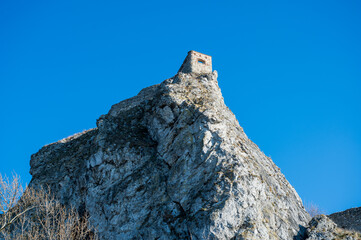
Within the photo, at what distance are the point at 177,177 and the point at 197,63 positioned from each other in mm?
14300

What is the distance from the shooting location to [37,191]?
26562mm

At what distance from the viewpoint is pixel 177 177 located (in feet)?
68.8

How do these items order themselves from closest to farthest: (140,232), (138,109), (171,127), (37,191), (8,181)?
(140,232)
(8,181)
(171,127)
(37,191)
(138,109)

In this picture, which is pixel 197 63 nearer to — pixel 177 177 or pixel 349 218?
pixel 177 177

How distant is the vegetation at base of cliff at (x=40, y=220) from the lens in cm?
1988

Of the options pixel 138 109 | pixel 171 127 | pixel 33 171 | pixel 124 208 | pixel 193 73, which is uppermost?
pixel 193 73

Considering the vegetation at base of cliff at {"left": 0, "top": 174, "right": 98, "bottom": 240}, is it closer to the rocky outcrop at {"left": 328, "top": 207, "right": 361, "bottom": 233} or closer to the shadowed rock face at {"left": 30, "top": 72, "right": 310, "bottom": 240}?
the shadowed rock face at {"left": 30, "top": 72, "right": 310, "bottom": 240}

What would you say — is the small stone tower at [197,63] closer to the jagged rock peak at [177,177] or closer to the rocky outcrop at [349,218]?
the jagged rock peak at [177,177]

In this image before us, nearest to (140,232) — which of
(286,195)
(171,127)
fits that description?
(171,127)

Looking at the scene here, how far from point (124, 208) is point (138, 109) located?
1052 centimetres

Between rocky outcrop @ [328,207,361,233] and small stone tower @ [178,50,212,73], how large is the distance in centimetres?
1753

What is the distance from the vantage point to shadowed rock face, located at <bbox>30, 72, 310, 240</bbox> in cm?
1788

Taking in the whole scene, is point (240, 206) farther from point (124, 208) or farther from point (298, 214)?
point (124, 208)

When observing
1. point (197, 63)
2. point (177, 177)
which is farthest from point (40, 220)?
point (197, 63)
